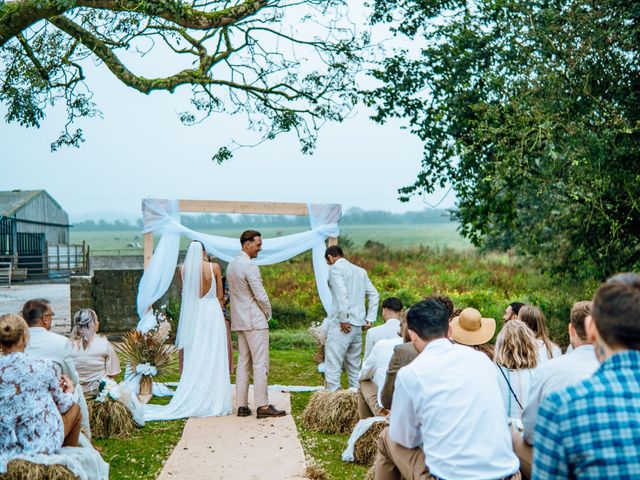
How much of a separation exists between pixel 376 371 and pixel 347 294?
2.64 meters

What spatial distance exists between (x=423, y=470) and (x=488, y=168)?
699 centimetres

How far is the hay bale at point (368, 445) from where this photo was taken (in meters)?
5.68

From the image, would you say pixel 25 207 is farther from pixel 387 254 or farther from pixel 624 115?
pixel 624 115

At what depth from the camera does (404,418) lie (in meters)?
3.46

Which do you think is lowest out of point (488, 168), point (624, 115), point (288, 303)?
point (288, 303)

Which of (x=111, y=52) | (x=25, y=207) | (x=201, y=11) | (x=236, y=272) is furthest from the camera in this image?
(x=25, y=207)

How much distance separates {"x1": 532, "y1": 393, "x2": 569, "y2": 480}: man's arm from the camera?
2045 millimetres

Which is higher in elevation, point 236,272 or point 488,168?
point 488,168

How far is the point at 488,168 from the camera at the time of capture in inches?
393

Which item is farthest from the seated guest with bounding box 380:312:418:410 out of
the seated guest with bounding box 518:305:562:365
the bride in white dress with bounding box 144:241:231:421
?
the bride in white dress with bounding box 144:241:231:421

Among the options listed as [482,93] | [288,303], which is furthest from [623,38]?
[288,303]

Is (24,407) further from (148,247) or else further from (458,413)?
(148,247)

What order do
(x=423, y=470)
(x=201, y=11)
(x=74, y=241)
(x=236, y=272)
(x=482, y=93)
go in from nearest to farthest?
(x=423, y=470) < (x=236, y=272) < (x=201, y=11) < (x=482, y=93) < (x=74, y=241)

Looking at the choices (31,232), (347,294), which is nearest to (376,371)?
(347,294)
